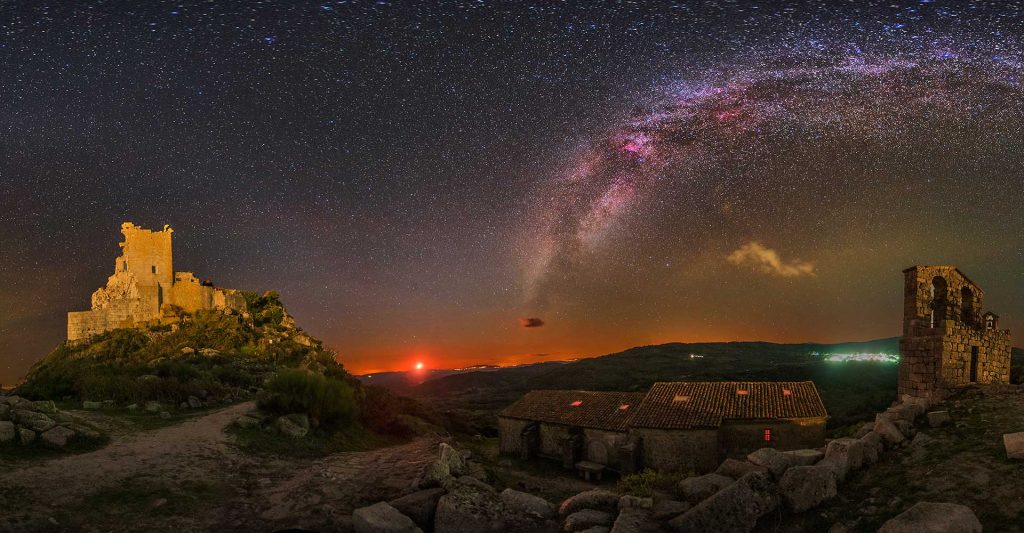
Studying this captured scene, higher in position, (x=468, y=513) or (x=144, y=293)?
(x=144, y=293)

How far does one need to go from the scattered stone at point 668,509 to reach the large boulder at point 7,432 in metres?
14.9

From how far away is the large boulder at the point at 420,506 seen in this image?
11.1 metres

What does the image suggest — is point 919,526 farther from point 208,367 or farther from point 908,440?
point 208,367

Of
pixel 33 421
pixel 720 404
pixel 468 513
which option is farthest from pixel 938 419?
pixel 33 421

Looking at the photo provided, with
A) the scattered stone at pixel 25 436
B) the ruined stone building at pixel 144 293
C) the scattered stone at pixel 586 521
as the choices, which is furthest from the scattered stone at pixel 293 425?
the ruined stone building at pixel 144 293

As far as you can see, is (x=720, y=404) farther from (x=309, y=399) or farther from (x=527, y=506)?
(x=309, y=399)

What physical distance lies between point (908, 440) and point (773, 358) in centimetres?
14684

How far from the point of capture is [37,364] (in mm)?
36062

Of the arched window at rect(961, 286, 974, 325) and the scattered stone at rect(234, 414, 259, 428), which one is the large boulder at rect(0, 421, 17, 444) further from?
the arched window at rect(961, 286, 974, 325)

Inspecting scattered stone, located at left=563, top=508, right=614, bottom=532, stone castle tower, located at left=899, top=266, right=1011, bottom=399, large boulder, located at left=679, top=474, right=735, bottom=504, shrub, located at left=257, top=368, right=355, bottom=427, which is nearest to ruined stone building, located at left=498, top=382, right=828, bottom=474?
stone castle tower, located at left=899, top=266, right=1011, bottom=399

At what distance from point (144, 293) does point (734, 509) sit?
46.9 metres

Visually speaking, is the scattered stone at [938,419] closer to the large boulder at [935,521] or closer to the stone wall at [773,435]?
the large boulder at [935,521]

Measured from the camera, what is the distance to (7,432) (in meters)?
12.8

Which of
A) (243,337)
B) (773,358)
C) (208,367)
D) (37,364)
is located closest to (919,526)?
(208,367)
